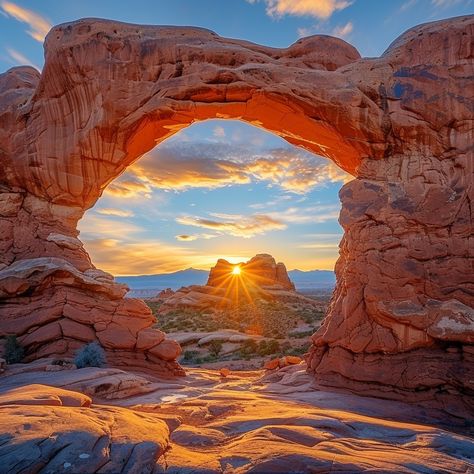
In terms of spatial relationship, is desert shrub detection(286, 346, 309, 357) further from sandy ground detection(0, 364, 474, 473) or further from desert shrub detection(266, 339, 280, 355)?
sandy ground detection(0, 364, 474, 473)

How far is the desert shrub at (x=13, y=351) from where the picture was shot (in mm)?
11529

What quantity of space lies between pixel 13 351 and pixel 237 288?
37.8 meters

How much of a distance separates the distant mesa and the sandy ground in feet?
99.1

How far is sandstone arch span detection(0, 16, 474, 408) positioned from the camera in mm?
11188

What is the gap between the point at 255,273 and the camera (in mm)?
56906

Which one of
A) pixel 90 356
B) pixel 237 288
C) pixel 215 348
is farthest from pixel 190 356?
pixel 237 288

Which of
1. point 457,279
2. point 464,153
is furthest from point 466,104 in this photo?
point 457,279

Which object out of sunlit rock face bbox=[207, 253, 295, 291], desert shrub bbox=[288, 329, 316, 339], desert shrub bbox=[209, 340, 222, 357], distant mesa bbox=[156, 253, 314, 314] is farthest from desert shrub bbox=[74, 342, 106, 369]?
sunlit rock face bbox=[207, 253, 295, 291]

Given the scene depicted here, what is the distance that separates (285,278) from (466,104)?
46719 millimetres

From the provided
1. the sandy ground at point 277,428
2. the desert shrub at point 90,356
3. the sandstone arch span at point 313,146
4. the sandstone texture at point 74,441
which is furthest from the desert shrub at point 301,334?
the sandstone texture at point 74,441

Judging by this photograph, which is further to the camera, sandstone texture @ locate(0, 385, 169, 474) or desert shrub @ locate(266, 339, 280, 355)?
desert shrub @ locate(266, 339, 280, 355)

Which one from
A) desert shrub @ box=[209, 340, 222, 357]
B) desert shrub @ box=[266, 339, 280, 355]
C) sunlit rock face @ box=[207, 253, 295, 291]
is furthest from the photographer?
sunlit rock face @ box=[207, 253, 295, 291]

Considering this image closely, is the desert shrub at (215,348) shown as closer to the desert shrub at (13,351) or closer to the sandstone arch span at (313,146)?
the sandstone arch span at (313,146)

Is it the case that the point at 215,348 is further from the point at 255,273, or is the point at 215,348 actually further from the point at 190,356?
the point at 255,273
